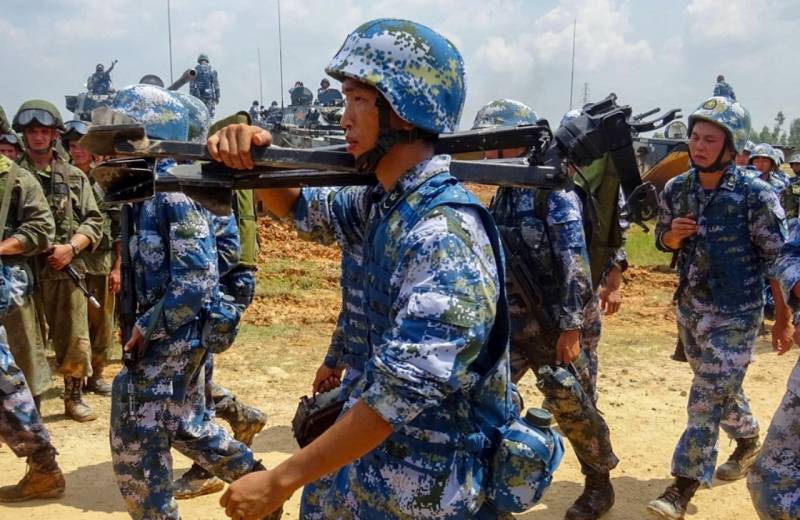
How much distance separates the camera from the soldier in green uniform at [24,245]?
5.23 m

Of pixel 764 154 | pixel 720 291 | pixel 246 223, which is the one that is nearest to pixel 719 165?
pixel 720 291

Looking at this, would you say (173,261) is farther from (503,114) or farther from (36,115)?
(36,115)

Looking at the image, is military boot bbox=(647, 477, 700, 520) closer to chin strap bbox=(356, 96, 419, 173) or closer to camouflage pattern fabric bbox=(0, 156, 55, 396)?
chin strap bbox=(356, 96, 419, 173)

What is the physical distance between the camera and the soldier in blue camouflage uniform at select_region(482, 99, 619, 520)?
4.51 meters

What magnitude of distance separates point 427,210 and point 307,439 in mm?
1295

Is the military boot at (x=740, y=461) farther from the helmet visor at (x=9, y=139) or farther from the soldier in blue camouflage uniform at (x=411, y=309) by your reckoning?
the helmet visor at (x=9, y=139)

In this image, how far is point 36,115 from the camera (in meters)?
6.21

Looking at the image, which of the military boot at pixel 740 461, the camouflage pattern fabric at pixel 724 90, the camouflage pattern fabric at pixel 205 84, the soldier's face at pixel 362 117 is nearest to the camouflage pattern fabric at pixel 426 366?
the soldier's face at pixel 362 117

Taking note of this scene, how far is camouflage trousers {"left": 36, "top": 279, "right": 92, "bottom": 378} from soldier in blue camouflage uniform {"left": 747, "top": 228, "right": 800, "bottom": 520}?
504cm

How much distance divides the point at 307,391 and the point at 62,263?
2316mm

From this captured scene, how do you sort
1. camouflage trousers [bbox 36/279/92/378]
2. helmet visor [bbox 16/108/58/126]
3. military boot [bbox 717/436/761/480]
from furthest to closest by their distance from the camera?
1. camouflage trousers [bbox 36/279/92/378]
2. helmet visor [bbox 16/108/58/126]
3. military boot [bbox 717/436/761/480]

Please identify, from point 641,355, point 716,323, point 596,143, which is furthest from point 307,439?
point 641,355

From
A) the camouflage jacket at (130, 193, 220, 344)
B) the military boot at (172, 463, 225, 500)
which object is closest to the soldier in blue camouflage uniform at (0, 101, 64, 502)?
the military boot at (172, 463, 225, 500)

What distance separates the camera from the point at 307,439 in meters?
3.04
